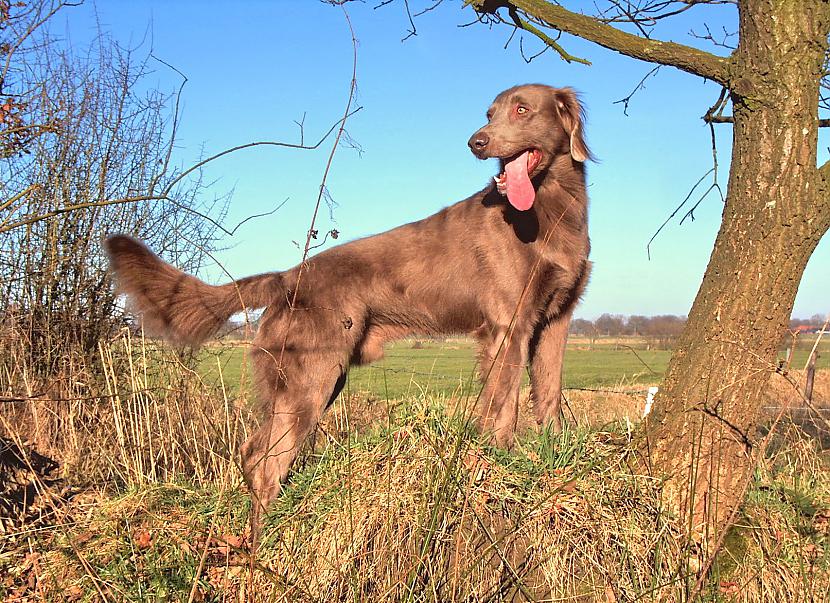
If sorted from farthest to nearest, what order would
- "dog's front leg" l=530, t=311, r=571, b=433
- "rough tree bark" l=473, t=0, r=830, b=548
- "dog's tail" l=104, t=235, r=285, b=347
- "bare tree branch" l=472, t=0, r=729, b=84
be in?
"dog's front leg" l=530, t=311, r=571, b=433
"dog's tail" l=104, t=235, r=285, b=347
"bare tree branch" l=472, t=0, r=729, b=84
"rough tree bark" l=473, t=0, r=830, b=548

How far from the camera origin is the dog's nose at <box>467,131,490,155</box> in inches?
161

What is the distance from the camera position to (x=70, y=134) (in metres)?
6.36

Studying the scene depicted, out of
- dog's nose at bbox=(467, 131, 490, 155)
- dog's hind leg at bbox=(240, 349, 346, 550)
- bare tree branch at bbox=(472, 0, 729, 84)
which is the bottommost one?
dog's hind leg at bbox=(240, 349, 346, 550)

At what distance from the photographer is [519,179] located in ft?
13.6

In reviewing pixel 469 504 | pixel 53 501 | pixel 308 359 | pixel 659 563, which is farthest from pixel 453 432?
pixel 53 501

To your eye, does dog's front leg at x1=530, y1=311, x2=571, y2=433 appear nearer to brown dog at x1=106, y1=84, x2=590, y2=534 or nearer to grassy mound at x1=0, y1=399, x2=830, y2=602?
brown dog at x1=106, y1=84, x2=590, y2=534

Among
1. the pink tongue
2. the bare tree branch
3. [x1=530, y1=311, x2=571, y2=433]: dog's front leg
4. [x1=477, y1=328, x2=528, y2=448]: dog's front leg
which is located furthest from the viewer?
[x1=530, y1=311, x2=571, y2=433]: dog's front leg

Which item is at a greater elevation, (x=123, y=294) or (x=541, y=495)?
(x=123, y=294)

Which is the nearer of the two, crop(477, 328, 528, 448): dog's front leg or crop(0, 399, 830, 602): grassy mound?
crop(0, 399, 830, 602): grassy mound

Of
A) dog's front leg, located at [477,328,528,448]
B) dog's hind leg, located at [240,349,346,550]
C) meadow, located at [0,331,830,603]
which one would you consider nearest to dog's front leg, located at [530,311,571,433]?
dog's front leg, located at [477,328,528,448]

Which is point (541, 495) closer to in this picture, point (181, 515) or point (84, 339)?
point (181, 515)

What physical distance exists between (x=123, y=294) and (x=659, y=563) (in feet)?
10.4

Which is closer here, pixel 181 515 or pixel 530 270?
pixel 181 515

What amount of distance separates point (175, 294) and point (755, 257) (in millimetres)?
3126
